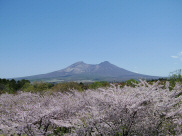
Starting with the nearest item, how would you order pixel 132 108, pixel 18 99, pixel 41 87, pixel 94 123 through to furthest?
1. pixel 132 108
2. pixel 94 123
3. pixel 18 99
4. pixel 41 87

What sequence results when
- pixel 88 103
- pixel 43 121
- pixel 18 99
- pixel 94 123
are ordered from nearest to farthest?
pixel 94 123 → pixel 43 121 → pixel 88 103 → pixel 18 99

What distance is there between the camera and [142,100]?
455 cm

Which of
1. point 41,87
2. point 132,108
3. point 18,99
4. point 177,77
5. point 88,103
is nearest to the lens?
point 132,108

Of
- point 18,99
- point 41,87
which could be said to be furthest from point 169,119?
point 41,87

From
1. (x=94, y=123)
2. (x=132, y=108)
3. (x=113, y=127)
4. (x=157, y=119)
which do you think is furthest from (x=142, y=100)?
(x=94, y=123)

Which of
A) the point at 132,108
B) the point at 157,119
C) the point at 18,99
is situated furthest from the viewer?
the point at 18,99

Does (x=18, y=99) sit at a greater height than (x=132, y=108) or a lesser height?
lesser

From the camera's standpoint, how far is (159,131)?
4797 mm

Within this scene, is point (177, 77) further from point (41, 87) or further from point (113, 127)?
point (41, 87)

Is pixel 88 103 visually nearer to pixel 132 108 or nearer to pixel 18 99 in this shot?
pixel 132 108

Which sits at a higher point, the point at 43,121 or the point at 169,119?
the point at 169,119

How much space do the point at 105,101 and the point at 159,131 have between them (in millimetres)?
1813

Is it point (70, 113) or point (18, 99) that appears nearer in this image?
point (70, 113)

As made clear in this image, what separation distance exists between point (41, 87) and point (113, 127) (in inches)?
1039
